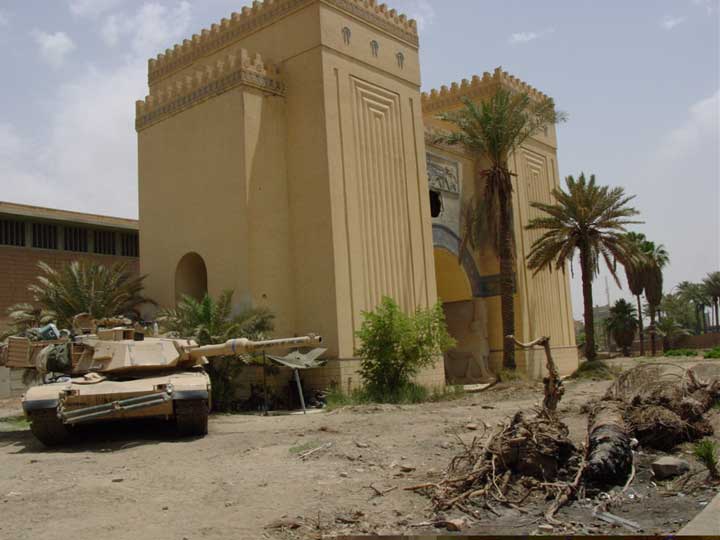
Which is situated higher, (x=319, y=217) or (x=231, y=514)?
(x=319, y=217)

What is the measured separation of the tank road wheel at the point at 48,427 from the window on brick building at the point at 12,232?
568 inches

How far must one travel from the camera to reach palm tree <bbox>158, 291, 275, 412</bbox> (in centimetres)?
1723

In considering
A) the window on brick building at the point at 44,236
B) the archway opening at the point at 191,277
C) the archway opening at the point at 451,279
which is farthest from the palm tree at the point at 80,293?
the archway opening at the point at 451,279

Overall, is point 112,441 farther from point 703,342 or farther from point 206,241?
point 703,342

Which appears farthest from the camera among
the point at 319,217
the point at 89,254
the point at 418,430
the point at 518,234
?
the point at 518,234

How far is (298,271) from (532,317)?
1099 cm

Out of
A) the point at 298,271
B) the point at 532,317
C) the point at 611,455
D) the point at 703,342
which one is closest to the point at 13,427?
the point at 298,271

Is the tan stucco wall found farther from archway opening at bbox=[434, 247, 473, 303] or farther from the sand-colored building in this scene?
the sand-colored building

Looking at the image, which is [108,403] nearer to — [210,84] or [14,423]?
[14,423]

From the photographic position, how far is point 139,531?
642 centimetres

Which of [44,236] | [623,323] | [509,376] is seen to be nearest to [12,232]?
[44,236]

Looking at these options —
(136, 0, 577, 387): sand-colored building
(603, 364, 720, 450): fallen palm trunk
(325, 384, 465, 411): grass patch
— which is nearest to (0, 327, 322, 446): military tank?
(325, 384, 465, 411): grass patch

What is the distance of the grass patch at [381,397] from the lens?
17.6 m

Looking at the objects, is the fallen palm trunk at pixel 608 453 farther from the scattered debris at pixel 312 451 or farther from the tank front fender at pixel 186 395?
the tank front fender at pixel 186 395
